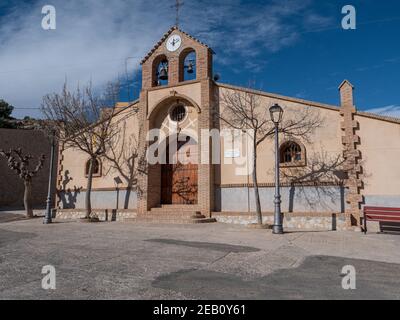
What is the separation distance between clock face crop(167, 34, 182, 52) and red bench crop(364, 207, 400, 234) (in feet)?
34.9

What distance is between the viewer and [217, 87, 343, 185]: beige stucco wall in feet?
40.0

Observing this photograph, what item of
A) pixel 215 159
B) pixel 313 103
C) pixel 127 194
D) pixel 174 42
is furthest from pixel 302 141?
pixel 127 194

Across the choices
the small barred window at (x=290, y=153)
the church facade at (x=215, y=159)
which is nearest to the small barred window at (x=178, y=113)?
the church facade at (x=215, y=159)

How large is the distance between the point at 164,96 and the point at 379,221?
33.7 feet

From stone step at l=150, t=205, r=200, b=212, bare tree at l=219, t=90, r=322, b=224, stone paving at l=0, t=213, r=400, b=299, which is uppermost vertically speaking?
bare tree at l=219, t=90, r=322, b=224

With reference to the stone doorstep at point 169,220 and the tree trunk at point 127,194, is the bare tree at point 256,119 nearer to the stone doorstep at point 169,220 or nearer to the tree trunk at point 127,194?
the stone doorstep at point 169,220

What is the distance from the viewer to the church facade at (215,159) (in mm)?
11562

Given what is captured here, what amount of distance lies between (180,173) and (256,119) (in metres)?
4.91

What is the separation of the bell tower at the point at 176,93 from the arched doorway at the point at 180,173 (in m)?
0.38

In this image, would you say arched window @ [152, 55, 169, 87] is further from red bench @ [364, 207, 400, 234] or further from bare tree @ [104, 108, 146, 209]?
red bench @ [364, 207, 400, 234]

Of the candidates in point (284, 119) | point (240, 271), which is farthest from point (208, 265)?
point (284, 119)

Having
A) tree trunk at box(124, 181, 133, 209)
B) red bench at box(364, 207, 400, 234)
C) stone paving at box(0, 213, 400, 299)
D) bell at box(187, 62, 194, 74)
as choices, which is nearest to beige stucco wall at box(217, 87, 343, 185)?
bell at box(187, 62, 194, 74)

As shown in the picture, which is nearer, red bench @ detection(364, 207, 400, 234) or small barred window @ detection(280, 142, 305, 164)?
red bench @ detection(364, 207, 400, 234)
